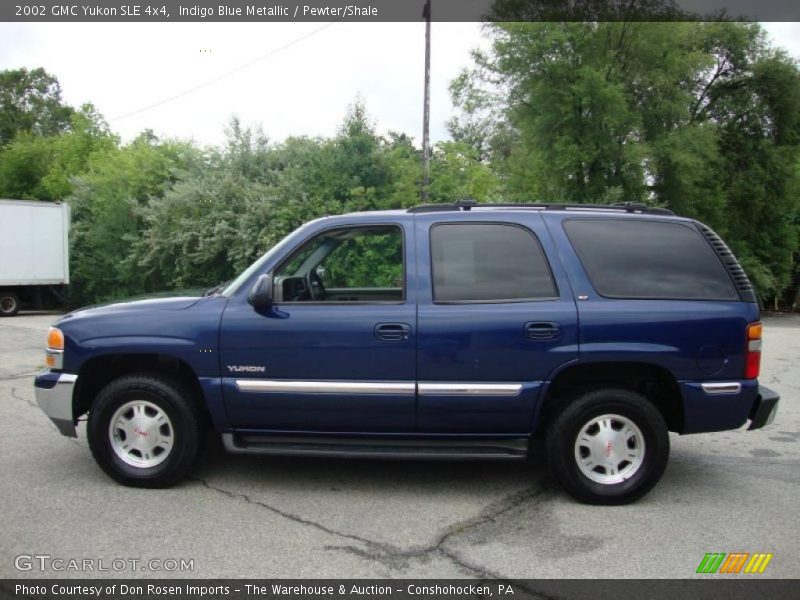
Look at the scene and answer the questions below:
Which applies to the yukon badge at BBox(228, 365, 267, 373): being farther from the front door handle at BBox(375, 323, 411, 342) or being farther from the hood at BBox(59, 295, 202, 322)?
the front door handle at BBox(375, 323, 411, 342)

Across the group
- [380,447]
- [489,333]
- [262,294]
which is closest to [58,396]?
[262,294]

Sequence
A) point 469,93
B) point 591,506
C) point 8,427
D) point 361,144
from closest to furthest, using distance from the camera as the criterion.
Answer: point 591,506 < point 8,427 < point 361,144 < point 469,93

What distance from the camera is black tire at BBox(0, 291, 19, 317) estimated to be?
1972cm

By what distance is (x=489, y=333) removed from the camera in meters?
4.23

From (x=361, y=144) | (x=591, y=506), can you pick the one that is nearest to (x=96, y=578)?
(x=591, y=506)

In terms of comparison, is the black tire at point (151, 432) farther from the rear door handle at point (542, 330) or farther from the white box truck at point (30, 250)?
the white box truck at point (30, 250)

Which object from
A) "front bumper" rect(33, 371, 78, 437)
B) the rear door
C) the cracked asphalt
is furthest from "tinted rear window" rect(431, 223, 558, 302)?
"front bumper" rect(33, 371, 78, 437)

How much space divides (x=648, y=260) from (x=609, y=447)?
4.11 feet

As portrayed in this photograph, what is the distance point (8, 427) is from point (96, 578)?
3548 millimetres

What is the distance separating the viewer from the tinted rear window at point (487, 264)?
4.36 metres

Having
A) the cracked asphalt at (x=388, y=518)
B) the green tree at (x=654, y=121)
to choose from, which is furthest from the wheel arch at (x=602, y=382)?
the green tree at (x=654, y=121)

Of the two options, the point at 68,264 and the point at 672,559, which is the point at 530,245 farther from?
the point at 68,264

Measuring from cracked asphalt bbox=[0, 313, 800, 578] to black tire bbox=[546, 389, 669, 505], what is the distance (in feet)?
0.43

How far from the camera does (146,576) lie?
10.9 feet
